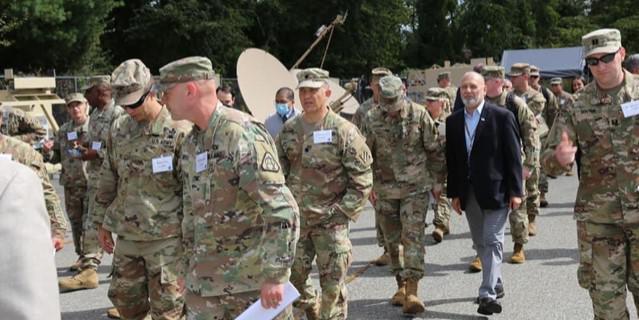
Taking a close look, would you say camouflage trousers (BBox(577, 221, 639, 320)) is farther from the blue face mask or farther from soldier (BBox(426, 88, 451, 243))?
the blue face mask

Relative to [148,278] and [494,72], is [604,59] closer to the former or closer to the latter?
[494,72]

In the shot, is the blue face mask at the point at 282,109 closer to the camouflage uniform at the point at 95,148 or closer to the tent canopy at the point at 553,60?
the camouflage uniform at the point at 95,148

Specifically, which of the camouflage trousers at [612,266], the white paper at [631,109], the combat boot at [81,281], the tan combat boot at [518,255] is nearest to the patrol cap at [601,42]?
the white paper at [631,109]

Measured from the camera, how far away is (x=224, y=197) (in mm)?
3678

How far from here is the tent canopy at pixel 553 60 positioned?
29.9 metres

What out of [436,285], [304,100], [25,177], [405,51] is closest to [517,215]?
[436,285]

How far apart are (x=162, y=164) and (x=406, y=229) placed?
248 centimetres

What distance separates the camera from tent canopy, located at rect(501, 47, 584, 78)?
1177 inches

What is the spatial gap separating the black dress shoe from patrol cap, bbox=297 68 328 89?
221 centimetres

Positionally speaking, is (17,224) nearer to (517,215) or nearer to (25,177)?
(25,177)

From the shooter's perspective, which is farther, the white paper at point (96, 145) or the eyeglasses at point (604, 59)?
the white paper at point (96, 145)

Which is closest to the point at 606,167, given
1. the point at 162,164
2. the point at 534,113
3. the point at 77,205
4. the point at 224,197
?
the point at 224,197

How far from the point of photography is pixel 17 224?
52.0 inches

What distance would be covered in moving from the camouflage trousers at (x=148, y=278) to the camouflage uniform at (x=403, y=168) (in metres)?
2.33
